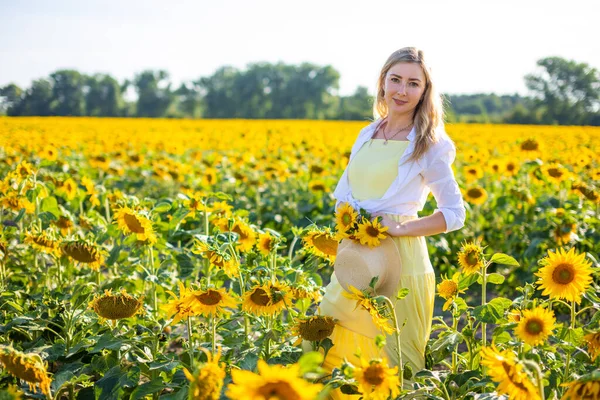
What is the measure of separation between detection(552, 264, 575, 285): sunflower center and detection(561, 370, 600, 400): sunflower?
63 centimetres

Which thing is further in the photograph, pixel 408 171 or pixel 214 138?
pixel 214 138

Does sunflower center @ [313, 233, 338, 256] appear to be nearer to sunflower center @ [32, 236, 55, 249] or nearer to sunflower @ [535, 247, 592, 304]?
sunflower @ [535, 247, 592, 304]

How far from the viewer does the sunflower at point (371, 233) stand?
203 centimetres

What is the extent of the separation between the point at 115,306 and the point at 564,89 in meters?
36.7

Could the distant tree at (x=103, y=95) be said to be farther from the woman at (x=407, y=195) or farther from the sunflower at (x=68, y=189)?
the woman at (x=407, y=195)

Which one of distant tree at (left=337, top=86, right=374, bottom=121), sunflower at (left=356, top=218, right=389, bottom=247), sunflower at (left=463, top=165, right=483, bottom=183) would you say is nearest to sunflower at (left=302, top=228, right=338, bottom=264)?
sunflower at (left=356, top=218, right=389, bottom=247)

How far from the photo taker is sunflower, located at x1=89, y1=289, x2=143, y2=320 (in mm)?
1968

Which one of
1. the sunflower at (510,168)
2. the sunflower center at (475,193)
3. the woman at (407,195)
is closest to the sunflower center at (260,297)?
the woman at (407,195)

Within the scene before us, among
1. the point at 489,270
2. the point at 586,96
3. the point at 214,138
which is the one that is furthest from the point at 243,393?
the point at 586,96

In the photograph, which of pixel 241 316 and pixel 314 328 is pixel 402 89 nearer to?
pixel 314 328

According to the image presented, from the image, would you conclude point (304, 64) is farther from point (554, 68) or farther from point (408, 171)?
point (408, 171)

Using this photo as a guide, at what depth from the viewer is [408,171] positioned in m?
2.15

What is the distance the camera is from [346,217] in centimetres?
210

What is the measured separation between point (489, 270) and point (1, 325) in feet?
11.0
